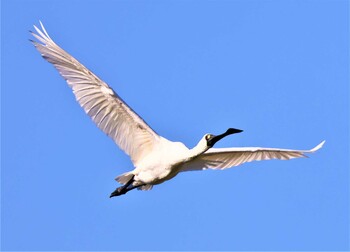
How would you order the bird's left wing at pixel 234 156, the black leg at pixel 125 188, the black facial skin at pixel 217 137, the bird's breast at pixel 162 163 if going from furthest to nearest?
the bird's left wing at pixel 234 156 < the black leg at pixel 125 188 < the black facial skin at pixel 217 137 < the bird's breast at pixel 162 163

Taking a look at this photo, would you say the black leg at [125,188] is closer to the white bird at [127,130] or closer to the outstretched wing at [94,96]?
the white bird at [127,130]

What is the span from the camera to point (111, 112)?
33656 millimetres

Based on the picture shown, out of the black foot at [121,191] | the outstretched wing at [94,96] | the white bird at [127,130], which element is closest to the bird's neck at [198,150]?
the white bird at [127,130]

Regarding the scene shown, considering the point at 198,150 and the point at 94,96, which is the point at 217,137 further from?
the point at 94,96

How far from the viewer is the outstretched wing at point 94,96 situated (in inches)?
1315

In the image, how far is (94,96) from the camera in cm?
3356

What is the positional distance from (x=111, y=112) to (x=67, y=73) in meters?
1.21

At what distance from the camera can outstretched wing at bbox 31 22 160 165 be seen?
33.4 metres

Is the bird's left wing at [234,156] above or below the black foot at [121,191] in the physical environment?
above

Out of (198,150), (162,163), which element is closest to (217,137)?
(198,150)

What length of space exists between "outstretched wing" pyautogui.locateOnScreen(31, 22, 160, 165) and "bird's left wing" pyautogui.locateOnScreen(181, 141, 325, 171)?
4.39ft

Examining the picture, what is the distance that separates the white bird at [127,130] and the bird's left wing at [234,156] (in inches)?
14.0

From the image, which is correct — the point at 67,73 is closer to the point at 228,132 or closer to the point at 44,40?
the point at 44,40

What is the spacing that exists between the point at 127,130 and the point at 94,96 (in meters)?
1.02
